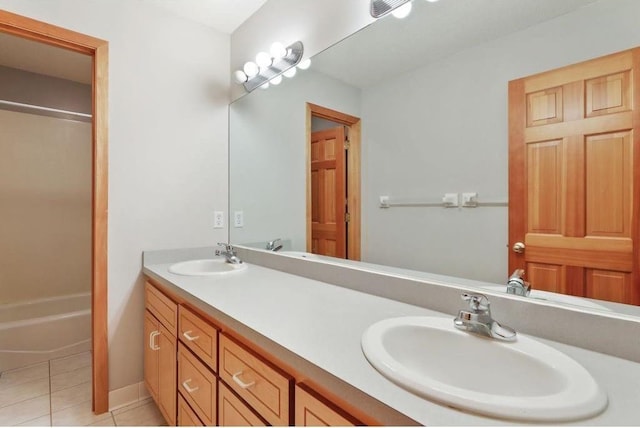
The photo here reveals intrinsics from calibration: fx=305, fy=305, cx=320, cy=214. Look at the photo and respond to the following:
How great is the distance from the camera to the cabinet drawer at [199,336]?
41.8 inches

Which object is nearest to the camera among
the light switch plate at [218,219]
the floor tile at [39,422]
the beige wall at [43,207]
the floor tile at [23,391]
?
the floor tile at [39,422]

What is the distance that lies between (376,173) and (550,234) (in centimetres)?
63

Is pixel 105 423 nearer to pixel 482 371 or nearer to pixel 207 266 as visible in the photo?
pixel 207 266

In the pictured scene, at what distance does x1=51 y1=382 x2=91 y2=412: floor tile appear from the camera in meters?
1.75

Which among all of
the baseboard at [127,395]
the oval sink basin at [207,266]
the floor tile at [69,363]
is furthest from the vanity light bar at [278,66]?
the floor tile at [69,363]

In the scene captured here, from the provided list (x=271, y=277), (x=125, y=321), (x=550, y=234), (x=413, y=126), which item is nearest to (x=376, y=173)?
(x=413, y=126)

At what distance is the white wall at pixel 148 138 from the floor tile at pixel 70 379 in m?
0.52

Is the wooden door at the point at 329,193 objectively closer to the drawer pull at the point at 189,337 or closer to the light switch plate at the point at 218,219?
the drawer pull at the point at 189,337

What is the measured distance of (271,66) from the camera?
179 centimetres

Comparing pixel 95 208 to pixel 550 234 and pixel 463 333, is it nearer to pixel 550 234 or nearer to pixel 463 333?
pixel 463 333

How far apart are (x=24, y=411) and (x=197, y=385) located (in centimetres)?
135

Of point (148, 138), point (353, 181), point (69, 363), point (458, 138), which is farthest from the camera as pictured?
point (69, 363)

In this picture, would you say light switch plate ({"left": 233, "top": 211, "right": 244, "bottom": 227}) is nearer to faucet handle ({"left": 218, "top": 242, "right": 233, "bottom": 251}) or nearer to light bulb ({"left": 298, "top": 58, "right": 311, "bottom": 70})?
faucet handle ({"left": 218, "top": 242, "right": 233, "bottom": 251})

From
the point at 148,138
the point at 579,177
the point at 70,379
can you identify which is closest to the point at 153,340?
the point at 70,379
